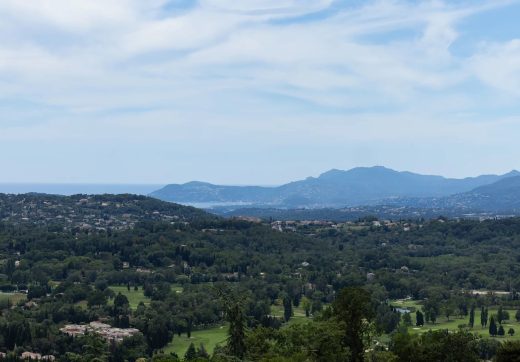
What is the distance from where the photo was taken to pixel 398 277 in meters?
119

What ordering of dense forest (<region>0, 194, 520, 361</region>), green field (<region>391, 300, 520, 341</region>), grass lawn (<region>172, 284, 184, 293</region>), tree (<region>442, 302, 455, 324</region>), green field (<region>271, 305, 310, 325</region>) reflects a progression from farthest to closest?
grass lawn (<region>172, 284, 184, 293</region>)
tree (<region>442, 302, 455, 324</region>)
green field (<region>271, 305, 310, 325</region>)
green field (<region>391, 300, 520, 341</region>)
dense forest (<region>0, 194, 520, 361</region>)

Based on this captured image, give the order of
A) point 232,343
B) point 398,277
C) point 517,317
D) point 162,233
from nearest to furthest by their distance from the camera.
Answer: point 232,343, point 517,317, point 398,277, point 162,233

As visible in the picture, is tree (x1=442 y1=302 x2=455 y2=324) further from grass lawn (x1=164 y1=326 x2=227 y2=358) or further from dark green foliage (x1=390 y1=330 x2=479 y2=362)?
dark green foliage (x1=390 y1=330 x2=479 y2=362)

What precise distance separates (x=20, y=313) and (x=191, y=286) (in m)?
31.8

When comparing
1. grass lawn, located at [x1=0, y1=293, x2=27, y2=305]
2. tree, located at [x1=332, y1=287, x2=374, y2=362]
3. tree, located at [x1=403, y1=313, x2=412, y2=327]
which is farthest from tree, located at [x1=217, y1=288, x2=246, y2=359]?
grass lawn, located at [x1=0, y1=293, x2=27, y2=305]

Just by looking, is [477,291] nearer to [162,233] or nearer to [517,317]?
[517,317]

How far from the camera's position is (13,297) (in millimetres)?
96375

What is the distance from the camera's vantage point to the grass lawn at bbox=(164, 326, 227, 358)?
7059 centimetres

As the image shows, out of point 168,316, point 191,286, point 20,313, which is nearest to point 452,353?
point 168,316

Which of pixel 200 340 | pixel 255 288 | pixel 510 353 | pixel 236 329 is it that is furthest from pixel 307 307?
pixel 510 353

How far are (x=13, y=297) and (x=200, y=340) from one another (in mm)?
36865

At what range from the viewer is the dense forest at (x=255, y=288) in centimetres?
3888

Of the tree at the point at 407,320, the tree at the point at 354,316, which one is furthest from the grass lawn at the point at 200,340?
the tree at the point at 354,316

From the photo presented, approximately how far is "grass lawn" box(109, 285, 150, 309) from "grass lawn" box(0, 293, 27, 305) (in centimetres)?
1529
